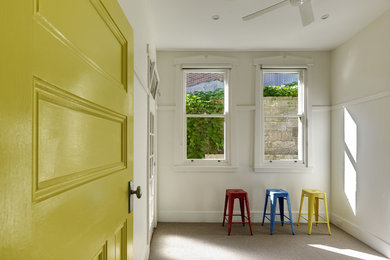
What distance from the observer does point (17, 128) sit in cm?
35

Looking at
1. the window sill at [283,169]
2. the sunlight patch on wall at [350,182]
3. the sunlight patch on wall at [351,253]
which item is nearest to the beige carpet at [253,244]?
the sunlight patch on wall at [351,253]

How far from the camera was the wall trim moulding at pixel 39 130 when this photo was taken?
1.35 ft

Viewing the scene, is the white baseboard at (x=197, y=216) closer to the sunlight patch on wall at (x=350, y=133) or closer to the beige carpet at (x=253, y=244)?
the beige carpet at (x=253, y=244)

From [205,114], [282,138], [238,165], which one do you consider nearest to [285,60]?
[282,138]

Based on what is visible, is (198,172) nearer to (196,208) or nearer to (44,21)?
(196,208)

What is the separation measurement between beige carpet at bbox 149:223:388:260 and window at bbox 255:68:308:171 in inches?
41.5

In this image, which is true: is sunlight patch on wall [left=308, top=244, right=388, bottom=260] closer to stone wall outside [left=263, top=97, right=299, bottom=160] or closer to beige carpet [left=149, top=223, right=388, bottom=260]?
beige carpet [left=149, top=223, right=388, bottom=260]

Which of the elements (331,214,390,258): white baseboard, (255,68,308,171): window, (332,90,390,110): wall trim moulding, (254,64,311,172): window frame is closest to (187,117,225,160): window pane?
(254,64,311,172): window frame

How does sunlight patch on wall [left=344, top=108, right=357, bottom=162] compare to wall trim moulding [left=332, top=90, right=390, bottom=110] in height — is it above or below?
below

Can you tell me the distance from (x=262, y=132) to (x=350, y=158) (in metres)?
1.21

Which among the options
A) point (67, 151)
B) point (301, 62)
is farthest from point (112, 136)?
point (301, 62)

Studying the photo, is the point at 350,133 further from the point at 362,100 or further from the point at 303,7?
the point at 303,7

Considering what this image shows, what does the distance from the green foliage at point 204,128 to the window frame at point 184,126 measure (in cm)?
8

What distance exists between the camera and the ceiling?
2650 mm
